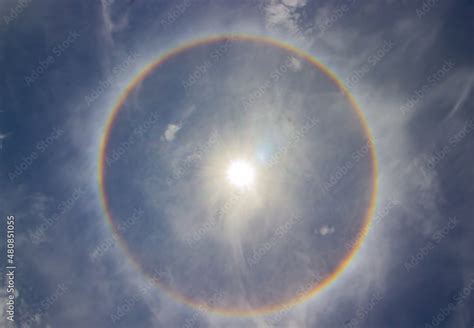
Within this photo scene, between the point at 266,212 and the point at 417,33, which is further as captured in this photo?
the point at 266,212

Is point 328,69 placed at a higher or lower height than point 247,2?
lower

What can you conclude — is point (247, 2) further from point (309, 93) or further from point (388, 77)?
point (388, 77)

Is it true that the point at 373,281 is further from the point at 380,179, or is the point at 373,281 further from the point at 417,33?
the point at 417,33

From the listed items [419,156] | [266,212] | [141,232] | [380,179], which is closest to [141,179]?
[141,232]

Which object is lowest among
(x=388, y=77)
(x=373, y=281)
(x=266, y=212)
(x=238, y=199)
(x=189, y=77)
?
(x=373, y=281)

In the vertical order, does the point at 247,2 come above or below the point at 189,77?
above


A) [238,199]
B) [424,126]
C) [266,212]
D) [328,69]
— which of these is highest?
[328,69]

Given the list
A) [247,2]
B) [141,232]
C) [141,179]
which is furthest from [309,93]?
[141,232]
